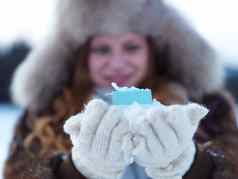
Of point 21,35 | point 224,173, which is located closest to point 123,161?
point 224,173

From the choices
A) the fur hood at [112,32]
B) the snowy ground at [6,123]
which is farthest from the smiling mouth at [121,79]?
the snowy ground at [6,123]

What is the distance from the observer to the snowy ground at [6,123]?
2.82 meters

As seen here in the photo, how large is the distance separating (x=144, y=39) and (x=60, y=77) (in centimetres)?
25

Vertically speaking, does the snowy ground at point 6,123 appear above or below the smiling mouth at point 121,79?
below

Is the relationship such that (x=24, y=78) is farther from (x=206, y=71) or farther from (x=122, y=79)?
(x=206, y=71)

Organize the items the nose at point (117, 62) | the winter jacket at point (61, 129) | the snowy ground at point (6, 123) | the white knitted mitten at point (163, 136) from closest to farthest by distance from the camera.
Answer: the white knitted mitten at point (163, 136) → the winter jacket at point (61, 129) → the nose at point (117, 62) → the snowy ground at point (6, 123)

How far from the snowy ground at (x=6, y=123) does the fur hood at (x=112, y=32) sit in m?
0.94

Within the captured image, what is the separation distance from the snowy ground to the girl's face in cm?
109

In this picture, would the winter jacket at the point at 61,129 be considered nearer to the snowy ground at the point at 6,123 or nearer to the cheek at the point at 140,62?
the cheek at the point at 140,62

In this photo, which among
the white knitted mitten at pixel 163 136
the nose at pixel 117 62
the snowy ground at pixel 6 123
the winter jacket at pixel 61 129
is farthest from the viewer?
the snowy ground at pixel 6 123

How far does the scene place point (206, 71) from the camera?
1.54 metres

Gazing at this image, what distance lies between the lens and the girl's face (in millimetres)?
1444

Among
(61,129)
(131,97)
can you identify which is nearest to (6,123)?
(61,129)

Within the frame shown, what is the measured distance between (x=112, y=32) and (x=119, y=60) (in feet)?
0.24
